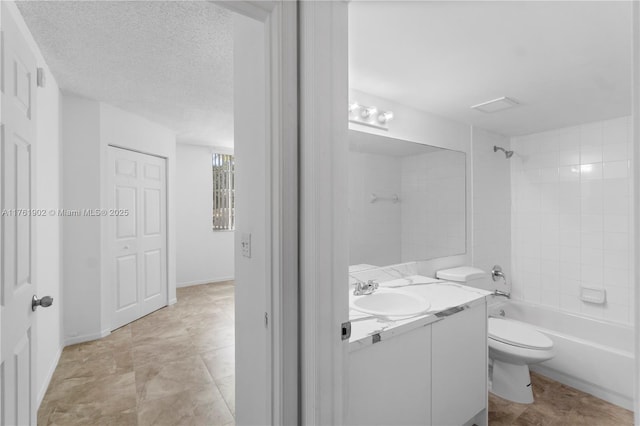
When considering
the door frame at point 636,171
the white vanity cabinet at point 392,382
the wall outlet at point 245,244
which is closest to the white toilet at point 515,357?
the white vanity cabinet at point 392,382

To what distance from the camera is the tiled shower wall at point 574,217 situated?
111 inches

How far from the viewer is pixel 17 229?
106cm

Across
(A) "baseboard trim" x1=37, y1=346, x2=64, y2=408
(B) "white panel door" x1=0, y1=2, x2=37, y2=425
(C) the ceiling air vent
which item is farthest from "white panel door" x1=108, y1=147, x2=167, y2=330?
(C) the ceiling air vent

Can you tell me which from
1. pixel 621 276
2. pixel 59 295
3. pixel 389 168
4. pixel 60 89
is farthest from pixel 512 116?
pixel 59 295

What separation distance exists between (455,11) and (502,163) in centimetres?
250

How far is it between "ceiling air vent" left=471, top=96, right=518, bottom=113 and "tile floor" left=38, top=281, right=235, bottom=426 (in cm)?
285

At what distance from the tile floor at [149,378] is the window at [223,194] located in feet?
7.45

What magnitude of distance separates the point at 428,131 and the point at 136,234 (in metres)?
3.33

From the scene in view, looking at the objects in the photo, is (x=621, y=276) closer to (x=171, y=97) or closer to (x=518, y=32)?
(x=518, y=32)

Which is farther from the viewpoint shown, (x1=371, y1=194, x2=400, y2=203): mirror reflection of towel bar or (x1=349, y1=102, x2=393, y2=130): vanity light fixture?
(x1=371, y1=194, x2=400, y2=203): mirror reflection of towel bar

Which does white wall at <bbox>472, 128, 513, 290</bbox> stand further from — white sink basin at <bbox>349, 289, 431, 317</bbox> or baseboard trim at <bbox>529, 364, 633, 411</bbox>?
white sink basin at <bbox>349, 289, 431, 317</bbox>

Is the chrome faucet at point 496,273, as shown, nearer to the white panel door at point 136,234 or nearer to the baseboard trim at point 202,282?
the white panel door at point 136,234

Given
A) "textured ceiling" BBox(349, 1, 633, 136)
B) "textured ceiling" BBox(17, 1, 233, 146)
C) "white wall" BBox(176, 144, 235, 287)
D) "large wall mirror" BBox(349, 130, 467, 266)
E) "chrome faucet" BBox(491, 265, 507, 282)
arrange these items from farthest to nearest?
1. "white wall" BBox(176, 144, 235, 287)
2. "chrome faucet" BBox(491, 265, 507, 282)
3. "large wall mirror" BBox(349, 130, 467, 266)
4. "textured ceiling" BBox(17, 1, 233, 146)
5. "textured ceiling" BBox(349, 1, 633, 136)

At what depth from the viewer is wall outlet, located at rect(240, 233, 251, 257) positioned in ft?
4.29
